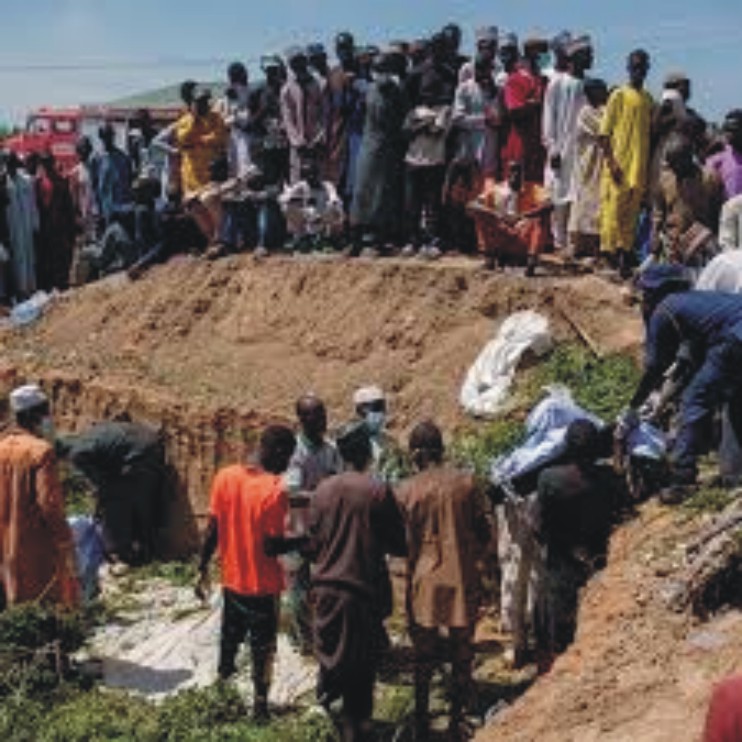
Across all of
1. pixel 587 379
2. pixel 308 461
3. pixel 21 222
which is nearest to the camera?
pixel 308 461

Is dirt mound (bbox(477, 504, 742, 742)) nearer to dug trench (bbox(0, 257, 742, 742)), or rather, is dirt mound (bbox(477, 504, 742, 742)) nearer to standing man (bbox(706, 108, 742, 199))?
dug trench (bbox(0, 257, 742, 742))

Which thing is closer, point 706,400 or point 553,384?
point 706,400

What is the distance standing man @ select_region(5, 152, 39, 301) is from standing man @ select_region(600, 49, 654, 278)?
23.1 ft

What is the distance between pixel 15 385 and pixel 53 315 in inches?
65.9

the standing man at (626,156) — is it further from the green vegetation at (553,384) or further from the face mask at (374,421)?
the face mask at (374,421)

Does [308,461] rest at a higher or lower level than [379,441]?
higher

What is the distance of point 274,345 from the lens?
564 inches

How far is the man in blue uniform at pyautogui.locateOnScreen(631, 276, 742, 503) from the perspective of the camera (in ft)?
26.6

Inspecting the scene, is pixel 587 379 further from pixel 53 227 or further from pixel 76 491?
pixel 53 227

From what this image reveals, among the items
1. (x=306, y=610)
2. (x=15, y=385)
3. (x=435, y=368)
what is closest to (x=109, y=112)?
(x=15, y=385)

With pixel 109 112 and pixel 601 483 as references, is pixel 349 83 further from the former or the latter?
pixel 109 112

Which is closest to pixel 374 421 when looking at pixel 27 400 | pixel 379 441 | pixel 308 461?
pixel 379 441

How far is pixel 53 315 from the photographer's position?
1636 cm

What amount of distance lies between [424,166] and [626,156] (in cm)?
214
